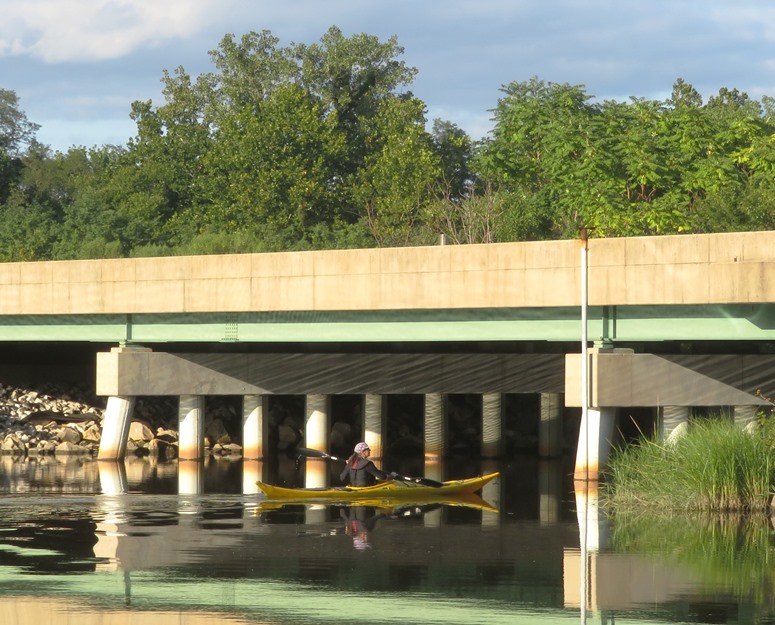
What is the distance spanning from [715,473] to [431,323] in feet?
40.8

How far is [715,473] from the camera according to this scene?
2495 cm

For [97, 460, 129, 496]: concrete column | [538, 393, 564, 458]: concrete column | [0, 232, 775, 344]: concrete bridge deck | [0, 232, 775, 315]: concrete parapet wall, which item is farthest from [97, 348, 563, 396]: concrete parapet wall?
[97, 460, 129, 496]: concrete column

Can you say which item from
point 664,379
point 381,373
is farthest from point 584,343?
point 381,373

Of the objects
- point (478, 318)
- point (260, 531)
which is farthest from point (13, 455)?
point (260, 531)

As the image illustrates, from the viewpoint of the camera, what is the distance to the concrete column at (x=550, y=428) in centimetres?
4653

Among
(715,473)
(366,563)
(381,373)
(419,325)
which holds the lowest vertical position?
(366,563)

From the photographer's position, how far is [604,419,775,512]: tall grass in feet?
81.1

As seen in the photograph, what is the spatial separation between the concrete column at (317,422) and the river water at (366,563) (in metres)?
13.1

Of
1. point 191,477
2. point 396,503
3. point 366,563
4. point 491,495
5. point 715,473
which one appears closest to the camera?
point 366,563

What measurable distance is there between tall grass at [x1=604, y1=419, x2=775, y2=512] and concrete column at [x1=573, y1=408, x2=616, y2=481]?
739cm

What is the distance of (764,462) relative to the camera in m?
24.9

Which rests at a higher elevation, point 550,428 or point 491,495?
point 550,428

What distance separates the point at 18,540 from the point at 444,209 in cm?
4701

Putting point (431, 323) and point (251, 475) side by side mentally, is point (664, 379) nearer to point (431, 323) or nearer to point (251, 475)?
point (431, 323)
